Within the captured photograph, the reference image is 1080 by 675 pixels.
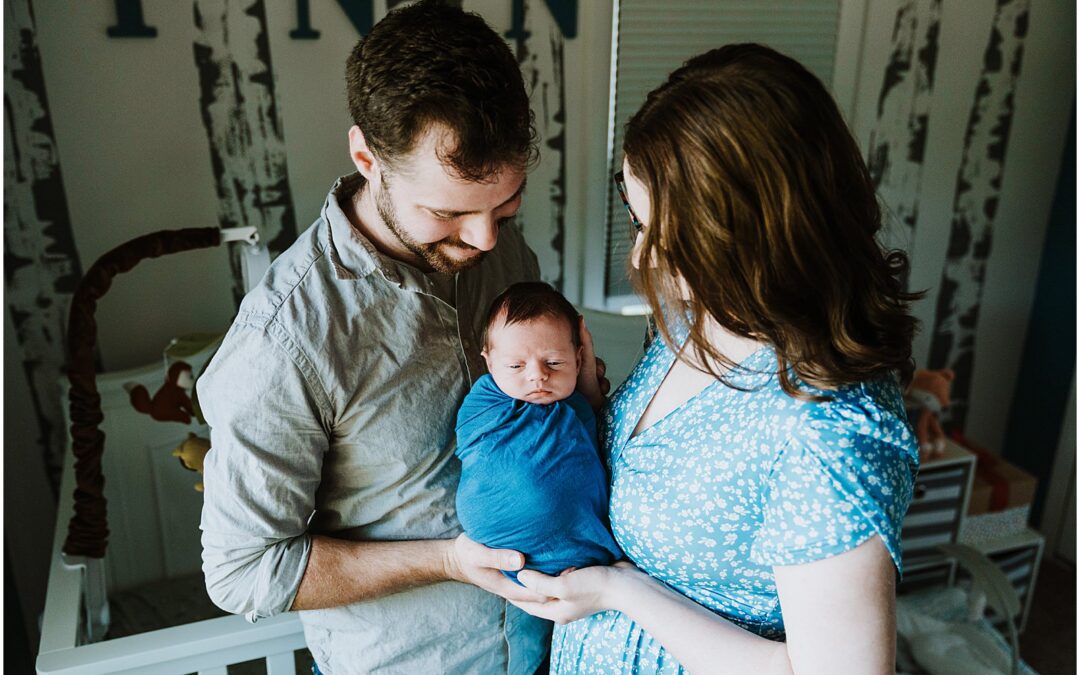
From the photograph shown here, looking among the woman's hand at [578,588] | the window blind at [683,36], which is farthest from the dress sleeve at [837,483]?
the window blind at [683,36]

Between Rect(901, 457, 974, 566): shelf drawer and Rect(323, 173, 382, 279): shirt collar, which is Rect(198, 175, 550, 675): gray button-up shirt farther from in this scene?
Rect(901, 457, 974, 566): shelf drawer

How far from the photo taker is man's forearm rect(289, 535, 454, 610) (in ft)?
3.95

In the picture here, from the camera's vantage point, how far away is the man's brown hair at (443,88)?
41.3 inches

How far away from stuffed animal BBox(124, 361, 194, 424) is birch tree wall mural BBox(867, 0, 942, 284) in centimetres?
195

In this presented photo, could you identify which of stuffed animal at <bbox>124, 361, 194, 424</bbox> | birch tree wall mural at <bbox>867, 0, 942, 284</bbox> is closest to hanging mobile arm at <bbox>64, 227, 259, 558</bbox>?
stuffed animal at <bbox>124, 361, 194, 424</bbox>

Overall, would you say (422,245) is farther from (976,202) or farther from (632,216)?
(976,202)

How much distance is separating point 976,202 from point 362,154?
2.31m

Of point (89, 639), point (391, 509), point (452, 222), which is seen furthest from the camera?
point (89, 639)

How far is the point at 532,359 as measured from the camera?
1224 millimetres

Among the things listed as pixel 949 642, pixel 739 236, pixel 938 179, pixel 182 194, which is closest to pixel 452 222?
pixel 739 236

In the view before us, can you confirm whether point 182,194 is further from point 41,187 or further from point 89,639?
point 89,639

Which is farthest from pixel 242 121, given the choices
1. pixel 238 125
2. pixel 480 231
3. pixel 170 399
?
pixel 480 231

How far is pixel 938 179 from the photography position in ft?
8.75

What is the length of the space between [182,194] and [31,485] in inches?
33.5
